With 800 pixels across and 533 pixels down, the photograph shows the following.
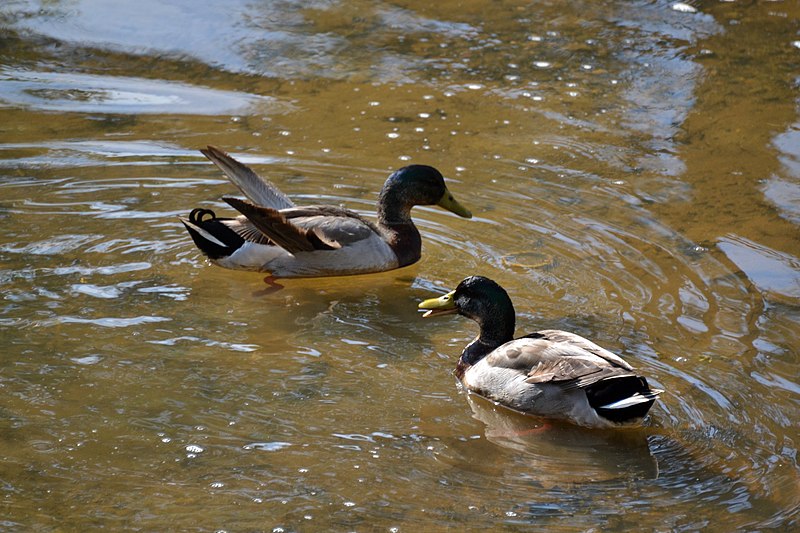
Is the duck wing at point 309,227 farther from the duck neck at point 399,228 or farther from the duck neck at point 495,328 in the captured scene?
the duck neck at point 495,328

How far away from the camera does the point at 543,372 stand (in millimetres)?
6043

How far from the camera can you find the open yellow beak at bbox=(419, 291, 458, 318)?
6.79 m

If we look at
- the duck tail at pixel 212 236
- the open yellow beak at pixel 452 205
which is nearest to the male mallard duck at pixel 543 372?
the open yellow beak at pixel 452 205

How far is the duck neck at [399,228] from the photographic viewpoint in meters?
7.98

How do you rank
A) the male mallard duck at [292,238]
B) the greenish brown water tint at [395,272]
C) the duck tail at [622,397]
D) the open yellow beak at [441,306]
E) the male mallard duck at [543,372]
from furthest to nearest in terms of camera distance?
1. the male mallard duck at [292,238]
2. the open yellow beak at [441,306]
3. the male mallard duck at [543,372]
4. the duck tail at [622,397]
5. the greenish brown water tint at [395,272]

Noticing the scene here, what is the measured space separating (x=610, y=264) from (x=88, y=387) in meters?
3.59

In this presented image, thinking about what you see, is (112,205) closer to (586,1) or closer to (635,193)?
(635,193)

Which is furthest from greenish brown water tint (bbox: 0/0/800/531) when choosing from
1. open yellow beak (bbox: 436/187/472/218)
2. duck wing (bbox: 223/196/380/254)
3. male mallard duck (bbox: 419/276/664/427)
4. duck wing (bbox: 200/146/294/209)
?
duck wing (bbox: 200/146/294/209)

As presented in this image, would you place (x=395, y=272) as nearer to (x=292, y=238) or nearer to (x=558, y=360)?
(x=292, y=238)

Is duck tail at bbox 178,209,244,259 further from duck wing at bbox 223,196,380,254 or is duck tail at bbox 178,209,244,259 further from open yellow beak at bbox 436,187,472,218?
open yellow beak at bbox 436,187,472,218

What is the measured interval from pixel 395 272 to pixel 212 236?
136 cm

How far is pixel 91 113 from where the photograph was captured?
1021 cm

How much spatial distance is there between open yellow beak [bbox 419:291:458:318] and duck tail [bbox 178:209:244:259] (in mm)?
1660

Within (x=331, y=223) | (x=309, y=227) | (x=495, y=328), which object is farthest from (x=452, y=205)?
(x=495, y=328)
